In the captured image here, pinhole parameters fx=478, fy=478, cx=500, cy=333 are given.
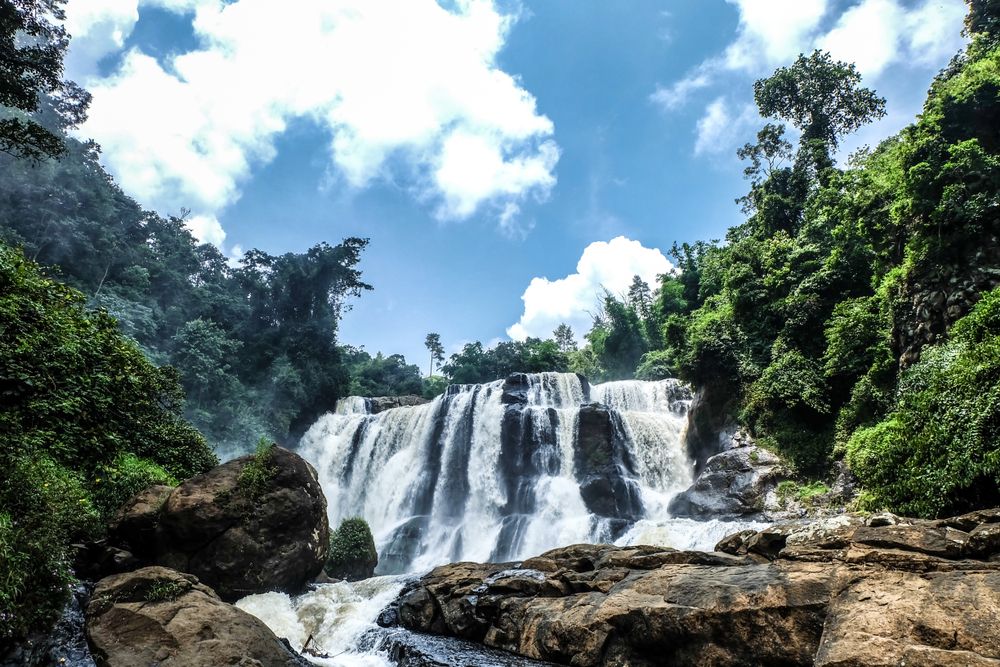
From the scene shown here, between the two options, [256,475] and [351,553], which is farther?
[351,553]

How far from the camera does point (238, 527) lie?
386 inches

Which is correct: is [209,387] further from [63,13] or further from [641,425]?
[641,425]

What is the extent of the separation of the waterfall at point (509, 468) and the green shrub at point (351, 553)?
427 centimetres

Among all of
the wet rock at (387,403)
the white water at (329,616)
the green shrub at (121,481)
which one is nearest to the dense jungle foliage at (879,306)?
the white water at (329,616)

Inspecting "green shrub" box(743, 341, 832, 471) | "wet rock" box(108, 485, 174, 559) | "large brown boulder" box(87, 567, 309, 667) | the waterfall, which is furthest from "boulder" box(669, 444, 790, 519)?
"wet rock" box(108, 485, 174, 559)

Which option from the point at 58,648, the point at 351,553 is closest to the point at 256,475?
the point at 58,648

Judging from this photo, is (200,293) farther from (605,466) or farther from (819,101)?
(819,101)

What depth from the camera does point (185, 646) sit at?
17.8 ft

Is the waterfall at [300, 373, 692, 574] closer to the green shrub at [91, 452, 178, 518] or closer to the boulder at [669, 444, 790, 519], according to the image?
the boulder at [669, 444, 790, 519]

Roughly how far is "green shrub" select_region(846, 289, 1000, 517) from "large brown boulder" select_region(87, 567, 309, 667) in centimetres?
1050

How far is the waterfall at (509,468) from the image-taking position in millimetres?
18938

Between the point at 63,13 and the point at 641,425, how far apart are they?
3104 centimetres

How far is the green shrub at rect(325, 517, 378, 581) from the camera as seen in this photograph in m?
15.0

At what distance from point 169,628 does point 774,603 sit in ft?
22.0
